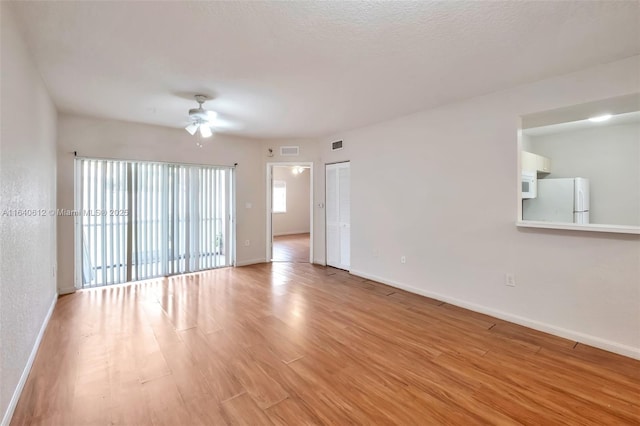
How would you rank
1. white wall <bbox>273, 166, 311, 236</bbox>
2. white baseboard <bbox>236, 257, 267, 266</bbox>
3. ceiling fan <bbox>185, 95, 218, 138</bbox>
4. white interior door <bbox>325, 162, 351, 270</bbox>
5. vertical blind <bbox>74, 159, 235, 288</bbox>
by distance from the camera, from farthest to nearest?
white wall <bbox>273, 166, 311, 236</bbox> → white baseboard <bbox>236, 257, 267, 266</bbox> → white interior door <bbox>325, 162, 351, 270</bbox> → vertical blind <bbox>74, 159, 235, 288</bbox> → ceiling fan <bbox>185, 95, 218, 138</bbox>

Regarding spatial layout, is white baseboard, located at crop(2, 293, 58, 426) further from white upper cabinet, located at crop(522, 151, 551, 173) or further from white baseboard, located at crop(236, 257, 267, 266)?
white upper cabinet, located at crop(522, 151, 551, 173)

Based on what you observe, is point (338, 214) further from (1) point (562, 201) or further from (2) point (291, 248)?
(1) point (562, 201)

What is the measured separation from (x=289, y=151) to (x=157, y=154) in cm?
242

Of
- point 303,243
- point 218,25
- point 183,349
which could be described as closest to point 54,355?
point 183,349

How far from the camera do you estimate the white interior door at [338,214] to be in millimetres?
5418

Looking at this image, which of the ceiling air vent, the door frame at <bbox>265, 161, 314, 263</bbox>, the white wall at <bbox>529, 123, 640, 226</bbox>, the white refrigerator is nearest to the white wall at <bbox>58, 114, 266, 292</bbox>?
the door frame at <bbox>265, 161, 314, 263</bbox>

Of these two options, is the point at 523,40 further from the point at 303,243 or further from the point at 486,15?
the point at 303,243

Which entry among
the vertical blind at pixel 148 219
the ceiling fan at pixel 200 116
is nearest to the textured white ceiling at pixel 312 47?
the ceiling fan at pixel 200 116

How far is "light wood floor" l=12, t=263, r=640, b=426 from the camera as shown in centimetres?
186

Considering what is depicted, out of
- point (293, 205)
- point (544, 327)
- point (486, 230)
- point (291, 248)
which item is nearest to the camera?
point (544, 327)

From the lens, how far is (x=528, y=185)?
385 cm

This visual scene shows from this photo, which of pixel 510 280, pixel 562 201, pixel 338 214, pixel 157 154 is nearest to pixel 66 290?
pixel 157 154

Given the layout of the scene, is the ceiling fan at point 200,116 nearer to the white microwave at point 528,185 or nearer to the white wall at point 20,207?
the white wall at point 20,207

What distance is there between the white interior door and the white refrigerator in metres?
2.92
